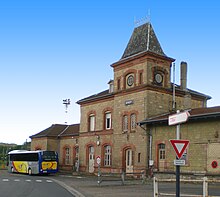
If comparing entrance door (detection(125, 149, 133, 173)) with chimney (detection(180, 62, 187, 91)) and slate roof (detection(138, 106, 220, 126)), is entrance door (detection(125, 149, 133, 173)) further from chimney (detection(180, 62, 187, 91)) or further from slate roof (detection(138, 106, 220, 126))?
chimney (detection(180, 62, 187, 91))

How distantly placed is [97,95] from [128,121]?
27.6 ft

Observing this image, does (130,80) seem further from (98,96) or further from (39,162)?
(39,162)

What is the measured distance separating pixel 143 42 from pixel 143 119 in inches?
322

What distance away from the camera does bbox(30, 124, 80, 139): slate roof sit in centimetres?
4959

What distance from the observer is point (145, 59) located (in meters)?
33.1

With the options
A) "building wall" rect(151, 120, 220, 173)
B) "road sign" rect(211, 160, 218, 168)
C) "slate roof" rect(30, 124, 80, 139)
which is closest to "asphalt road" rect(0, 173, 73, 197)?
"building wall" rect(151, 120, 220, 173)

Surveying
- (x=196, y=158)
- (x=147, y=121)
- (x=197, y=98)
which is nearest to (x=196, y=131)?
(x=196, y=158)

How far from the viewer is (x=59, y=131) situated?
5209 centimetres

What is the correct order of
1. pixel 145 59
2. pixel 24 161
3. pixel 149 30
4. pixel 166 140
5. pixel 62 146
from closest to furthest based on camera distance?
pixel 166 140 → pixel 145 59 → pixel 149 30 → pixel 24 161 → pixel 62 146

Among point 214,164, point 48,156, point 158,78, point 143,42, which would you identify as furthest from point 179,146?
point 48,156

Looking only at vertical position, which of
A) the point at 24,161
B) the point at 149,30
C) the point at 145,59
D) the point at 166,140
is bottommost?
the point at 24,161

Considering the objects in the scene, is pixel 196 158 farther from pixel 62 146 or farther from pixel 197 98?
pixel 62 146

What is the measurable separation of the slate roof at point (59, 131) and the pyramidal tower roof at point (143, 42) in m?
15.6

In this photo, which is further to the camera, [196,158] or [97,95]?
[97,95]
